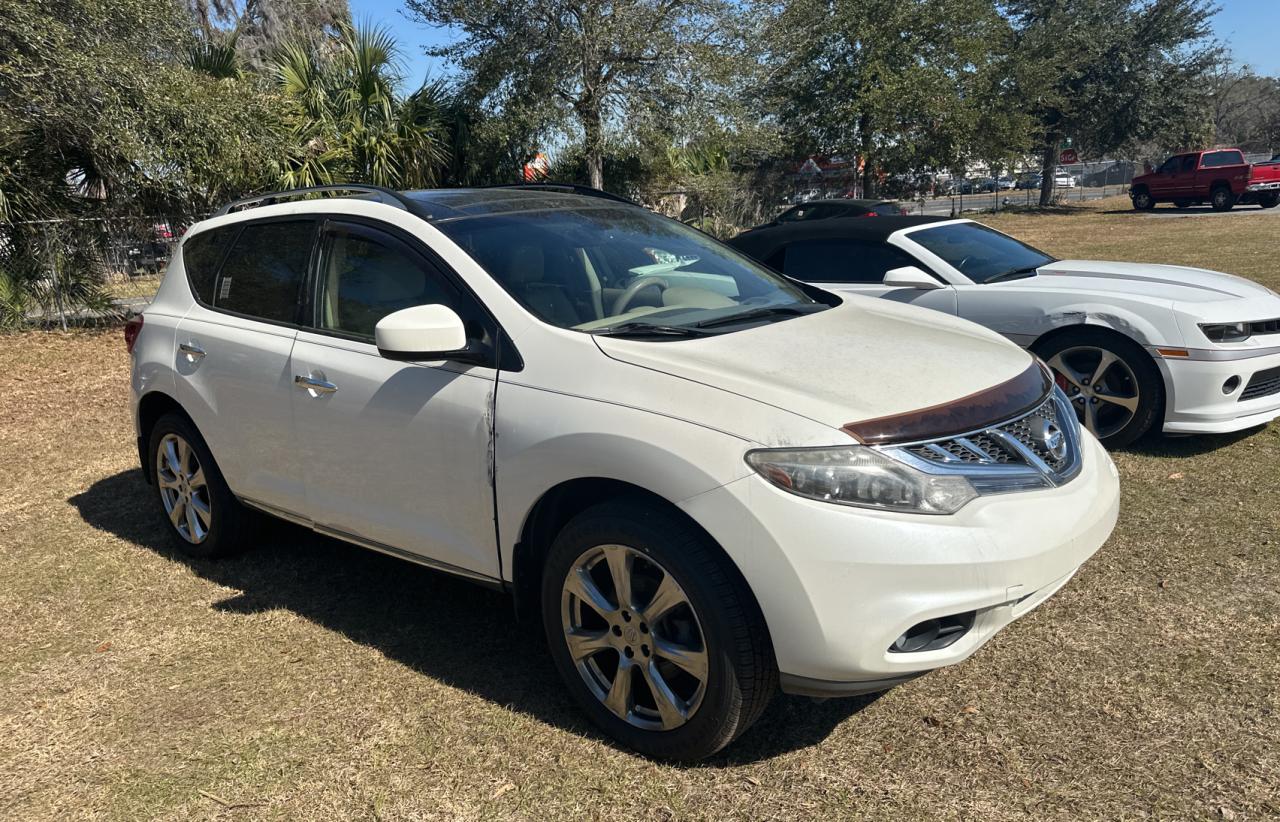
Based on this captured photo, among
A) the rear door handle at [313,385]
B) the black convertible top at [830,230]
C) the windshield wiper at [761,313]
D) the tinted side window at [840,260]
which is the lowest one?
the rear door handle at [313,385]

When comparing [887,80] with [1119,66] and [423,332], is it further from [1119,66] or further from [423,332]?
[423,332]

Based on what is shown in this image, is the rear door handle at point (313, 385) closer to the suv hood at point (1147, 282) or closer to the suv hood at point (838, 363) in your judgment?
the suv hood at point (838, 363)

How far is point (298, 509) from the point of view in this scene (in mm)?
Answer: 3924

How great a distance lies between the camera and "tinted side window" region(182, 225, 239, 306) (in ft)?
14.5

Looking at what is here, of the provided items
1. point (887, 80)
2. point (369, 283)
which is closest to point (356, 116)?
point (369, 283)

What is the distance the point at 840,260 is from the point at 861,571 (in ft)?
15.3

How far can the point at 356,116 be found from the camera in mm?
14578

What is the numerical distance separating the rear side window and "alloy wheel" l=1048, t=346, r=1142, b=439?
97.3 feet

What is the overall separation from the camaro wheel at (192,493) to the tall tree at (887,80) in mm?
21646

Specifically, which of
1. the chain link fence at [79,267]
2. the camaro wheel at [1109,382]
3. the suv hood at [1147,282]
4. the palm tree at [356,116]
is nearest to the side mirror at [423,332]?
the camaro wheel at [1109,382]

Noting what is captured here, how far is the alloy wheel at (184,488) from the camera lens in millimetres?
4539

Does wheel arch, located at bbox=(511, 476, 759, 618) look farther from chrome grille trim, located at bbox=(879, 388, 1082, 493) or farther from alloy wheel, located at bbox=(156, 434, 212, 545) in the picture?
alloy wheel, located at bbox=(156, 434, 212, 545)

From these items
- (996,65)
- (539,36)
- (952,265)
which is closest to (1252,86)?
(996,65)

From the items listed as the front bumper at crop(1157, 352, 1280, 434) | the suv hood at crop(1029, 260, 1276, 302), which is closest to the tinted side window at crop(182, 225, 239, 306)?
the suv hood at crop(1029, 260, 1276, 302)
